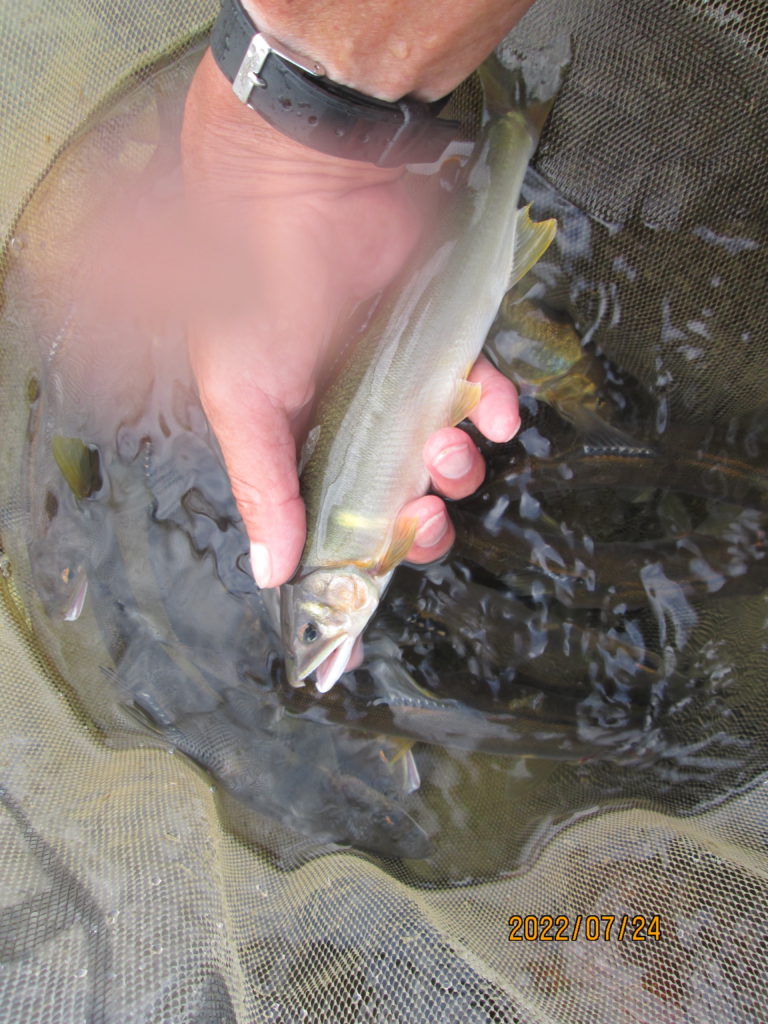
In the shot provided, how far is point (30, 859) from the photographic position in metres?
1.65

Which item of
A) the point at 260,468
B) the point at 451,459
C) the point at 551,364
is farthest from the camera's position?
the point at 551,364

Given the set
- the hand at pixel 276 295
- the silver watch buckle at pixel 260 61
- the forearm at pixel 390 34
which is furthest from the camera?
the hand at pixel 276 295

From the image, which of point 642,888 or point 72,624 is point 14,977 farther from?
point 642,888

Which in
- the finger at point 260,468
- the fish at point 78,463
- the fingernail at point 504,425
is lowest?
the fish at point 78,463

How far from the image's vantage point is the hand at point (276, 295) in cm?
191

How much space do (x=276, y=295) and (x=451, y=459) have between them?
0.77 m

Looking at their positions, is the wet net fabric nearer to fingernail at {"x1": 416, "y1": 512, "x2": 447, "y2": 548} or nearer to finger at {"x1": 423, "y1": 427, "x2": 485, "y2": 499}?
fingernail at {"x1": 416, "y1": 512, "x2": 447, "y2": 548}

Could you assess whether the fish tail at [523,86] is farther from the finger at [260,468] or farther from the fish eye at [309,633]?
the fish eye at [309,633]

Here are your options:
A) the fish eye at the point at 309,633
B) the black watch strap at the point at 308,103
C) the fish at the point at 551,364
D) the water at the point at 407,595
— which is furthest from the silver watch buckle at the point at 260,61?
the fish eye at the point at 309,633

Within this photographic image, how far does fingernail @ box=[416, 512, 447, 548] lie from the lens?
2115mm

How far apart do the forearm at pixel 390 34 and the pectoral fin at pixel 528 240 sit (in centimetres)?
56

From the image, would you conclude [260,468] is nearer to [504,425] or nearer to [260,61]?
[504,425]

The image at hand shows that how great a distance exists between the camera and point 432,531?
2.16 m

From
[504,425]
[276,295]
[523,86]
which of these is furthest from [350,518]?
[523,86]
